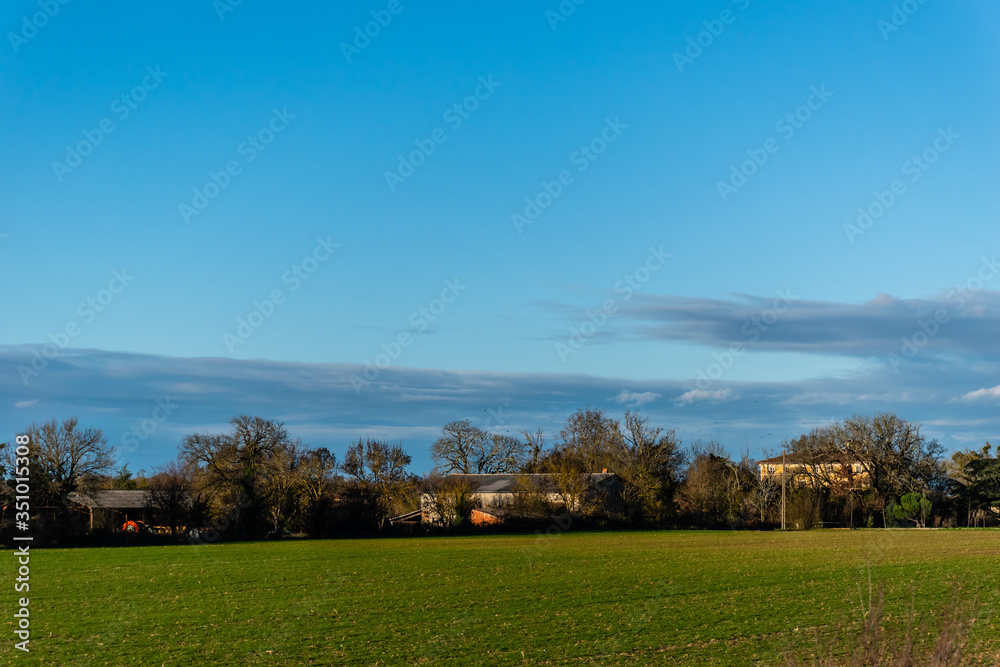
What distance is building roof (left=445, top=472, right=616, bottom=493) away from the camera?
68.9 meters

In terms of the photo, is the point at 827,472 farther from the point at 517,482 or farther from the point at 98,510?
the point at 98,510

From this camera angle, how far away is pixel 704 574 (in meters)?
25.3

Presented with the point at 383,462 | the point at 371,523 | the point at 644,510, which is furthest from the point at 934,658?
the point at 644,510

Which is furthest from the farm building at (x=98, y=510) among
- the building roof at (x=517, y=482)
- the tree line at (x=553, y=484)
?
the building roof at (x=517, y=482)

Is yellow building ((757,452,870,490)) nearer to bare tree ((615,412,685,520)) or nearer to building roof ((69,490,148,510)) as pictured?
bare tree ((615,412,685,520))

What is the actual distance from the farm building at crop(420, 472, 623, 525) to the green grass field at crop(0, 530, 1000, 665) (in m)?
32.6

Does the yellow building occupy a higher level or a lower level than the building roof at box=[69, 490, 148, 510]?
higher

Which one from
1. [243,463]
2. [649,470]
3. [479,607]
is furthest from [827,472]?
[479,607]

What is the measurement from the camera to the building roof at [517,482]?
2714 inches

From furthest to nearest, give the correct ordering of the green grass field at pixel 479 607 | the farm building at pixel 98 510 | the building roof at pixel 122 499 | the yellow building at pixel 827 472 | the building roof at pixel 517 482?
the yellow building at pixel 827 472 < the building roof at pixel 517 482 < the building roof at pixel 122 499 < the farm building at pixel 98 510 < the green grass field at pixel 479 607

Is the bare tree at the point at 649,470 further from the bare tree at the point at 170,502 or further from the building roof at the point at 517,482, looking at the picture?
the bare tree at the point at 170,502

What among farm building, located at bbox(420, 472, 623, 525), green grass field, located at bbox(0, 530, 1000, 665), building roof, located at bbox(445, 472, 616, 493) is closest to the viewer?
green grass field, located at bbox(0, 530, 1000, 665)

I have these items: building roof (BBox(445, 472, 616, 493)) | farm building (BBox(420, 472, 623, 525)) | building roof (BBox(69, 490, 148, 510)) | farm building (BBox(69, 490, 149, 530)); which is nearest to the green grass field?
farm building (BBox(69, 490, 149, 530))

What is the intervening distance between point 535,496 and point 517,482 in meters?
5.59
